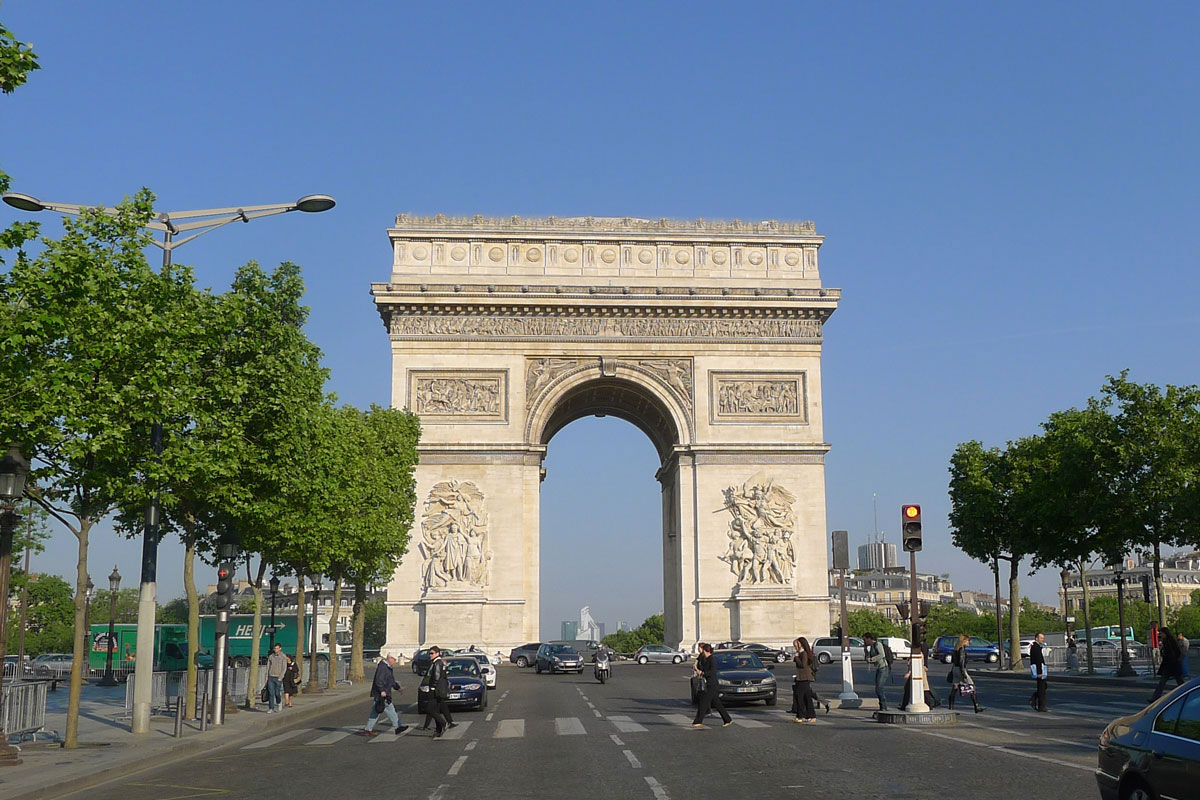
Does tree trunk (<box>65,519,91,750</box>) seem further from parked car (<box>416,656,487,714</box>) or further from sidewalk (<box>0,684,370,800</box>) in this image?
parked car (<box>416,656,487,714</box>)

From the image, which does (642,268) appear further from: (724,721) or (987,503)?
(724,721)

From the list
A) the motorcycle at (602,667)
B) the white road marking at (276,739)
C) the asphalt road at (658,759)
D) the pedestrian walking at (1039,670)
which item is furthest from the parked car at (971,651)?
the white road marking at (276,739)

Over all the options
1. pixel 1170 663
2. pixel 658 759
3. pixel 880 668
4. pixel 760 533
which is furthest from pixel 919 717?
pixel 760 533

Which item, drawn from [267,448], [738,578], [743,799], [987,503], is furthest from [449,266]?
[743,799]

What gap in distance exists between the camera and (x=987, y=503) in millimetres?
50250

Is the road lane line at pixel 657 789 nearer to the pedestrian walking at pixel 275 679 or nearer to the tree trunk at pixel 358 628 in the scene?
the pedestrian walking at pixel 275 679

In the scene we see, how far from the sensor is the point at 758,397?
57.6 metres

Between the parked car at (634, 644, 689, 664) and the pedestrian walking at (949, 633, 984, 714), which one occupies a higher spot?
the pedestrian walking at (949, 633, 984, 714)

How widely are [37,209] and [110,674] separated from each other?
3620 cm

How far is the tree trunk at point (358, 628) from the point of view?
44250mm

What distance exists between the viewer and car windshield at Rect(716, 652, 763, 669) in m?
30.3

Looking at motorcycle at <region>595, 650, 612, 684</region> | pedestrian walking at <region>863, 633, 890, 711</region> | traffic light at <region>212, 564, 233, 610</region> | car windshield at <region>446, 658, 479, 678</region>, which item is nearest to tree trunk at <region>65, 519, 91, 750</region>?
Answer: traffic light at <region>212, 564, 233, 610</region>

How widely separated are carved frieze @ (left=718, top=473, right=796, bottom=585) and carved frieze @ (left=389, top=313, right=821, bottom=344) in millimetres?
7322

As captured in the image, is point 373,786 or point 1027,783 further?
point 373,786
